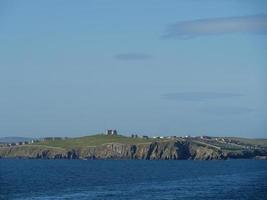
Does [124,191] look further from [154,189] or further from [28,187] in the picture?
[28,187]

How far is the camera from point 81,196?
306ft

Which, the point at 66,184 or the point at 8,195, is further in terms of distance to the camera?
the point at 66,184

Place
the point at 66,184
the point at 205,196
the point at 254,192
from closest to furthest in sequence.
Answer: the point at 205,196
the point at 254,192
the point at 66,184

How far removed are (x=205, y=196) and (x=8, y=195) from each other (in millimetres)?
26115

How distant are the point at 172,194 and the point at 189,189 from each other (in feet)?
34.5

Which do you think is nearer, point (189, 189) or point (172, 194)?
point (172, 194)

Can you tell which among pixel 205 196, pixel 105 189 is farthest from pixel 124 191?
pixel 205 196

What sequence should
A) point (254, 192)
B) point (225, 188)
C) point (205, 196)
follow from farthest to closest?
point (225, 188), point (254, 192), point (205, 196)

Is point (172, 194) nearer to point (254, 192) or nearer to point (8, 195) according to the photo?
point (254, 192)

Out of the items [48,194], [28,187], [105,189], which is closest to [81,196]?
[48,194]

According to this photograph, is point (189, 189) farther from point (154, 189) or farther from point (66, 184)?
point (66, 184)

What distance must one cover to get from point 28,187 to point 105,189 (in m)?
13.8

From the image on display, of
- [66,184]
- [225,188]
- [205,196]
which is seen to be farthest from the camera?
[66,184]

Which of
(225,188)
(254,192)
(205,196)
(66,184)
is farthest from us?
(66,184)
